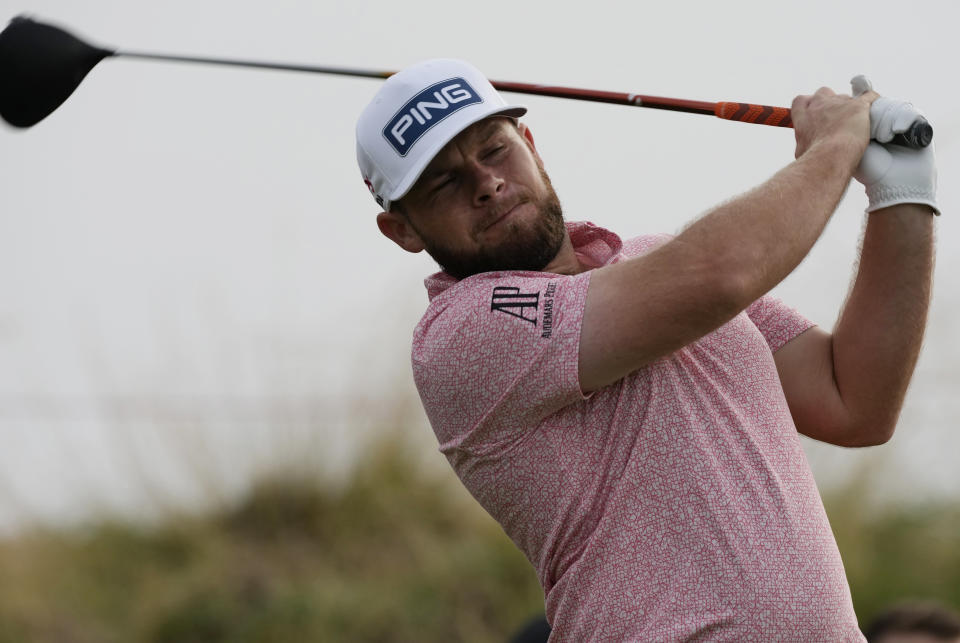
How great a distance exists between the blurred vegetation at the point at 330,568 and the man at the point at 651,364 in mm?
3423

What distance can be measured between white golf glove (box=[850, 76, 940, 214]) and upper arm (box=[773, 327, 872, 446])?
31 centimetres

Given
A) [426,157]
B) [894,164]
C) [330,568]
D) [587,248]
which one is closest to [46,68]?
[426,157]

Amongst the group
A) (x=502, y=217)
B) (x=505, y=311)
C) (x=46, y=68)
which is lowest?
(x=505, y=311)

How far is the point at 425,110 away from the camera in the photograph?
2221 mm

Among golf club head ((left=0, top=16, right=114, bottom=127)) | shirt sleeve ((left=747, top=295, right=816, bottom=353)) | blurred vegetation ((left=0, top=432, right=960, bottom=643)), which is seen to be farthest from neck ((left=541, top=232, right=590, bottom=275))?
blurred vegetation ((left=0, top=432, right=960, bottom=643))

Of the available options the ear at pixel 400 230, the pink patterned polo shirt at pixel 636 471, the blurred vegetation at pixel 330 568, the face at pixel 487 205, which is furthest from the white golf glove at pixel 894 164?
the blurred vegetation at pixel 330 568

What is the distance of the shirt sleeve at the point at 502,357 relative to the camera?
198cm

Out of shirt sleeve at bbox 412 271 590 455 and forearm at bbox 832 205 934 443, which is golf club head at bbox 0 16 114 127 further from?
forearm at bbox 832 205 934 443

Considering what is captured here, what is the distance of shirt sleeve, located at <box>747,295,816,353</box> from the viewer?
7.75 ft

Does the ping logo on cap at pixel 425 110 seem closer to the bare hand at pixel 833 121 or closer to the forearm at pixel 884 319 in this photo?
the bare hand at pixel 833 121

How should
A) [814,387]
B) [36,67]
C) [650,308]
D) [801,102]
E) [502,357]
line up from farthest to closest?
[36,67] → [814,387] → [801,102] → [502,357] → [650,308]

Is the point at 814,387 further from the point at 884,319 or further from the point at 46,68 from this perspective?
the point at 46,68

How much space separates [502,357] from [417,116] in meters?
0.47

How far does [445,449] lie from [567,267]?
38 centimetres
